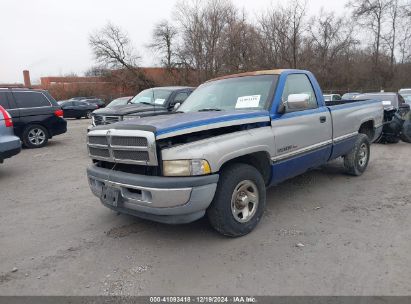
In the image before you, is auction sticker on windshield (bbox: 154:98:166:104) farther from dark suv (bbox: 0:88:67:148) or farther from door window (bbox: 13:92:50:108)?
door window (bbox: 13:92:50:108)

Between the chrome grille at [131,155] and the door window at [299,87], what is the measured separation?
2.04 meters

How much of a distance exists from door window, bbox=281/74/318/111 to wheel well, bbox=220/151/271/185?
794mm

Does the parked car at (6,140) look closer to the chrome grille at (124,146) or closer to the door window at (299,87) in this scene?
the chrome grille at (124,146)

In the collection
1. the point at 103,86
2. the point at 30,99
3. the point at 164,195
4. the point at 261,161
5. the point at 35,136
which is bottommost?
the point at 35,136

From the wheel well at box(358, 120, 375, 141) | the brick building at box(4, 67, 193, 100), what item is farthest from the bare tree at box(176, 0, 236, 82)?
the wheel well at box(358, 120, 375, 141)

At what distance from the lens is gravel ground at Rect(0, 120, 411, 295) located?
314 centimetres

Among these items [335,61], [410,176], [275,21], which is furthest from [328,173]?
[335,61]

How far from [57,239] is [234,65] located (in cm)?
3012

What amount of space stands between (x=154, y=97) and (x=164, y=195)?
6.95m

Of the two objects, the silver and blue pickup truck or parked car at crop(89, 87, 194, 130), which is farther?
parked car at crop(89, 87, 194, 130)

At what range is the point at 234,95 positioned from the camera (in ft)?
16.2

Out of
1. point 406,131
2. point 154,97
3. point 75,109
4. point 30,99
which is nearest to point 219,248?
point 154,97

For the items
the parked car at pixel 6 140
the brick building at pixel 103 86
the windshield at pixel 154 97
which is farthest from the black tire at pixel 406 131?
the brick building at pixel 103 86

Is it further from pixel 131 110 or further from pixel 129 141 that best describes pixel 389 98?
pixel 129 141
